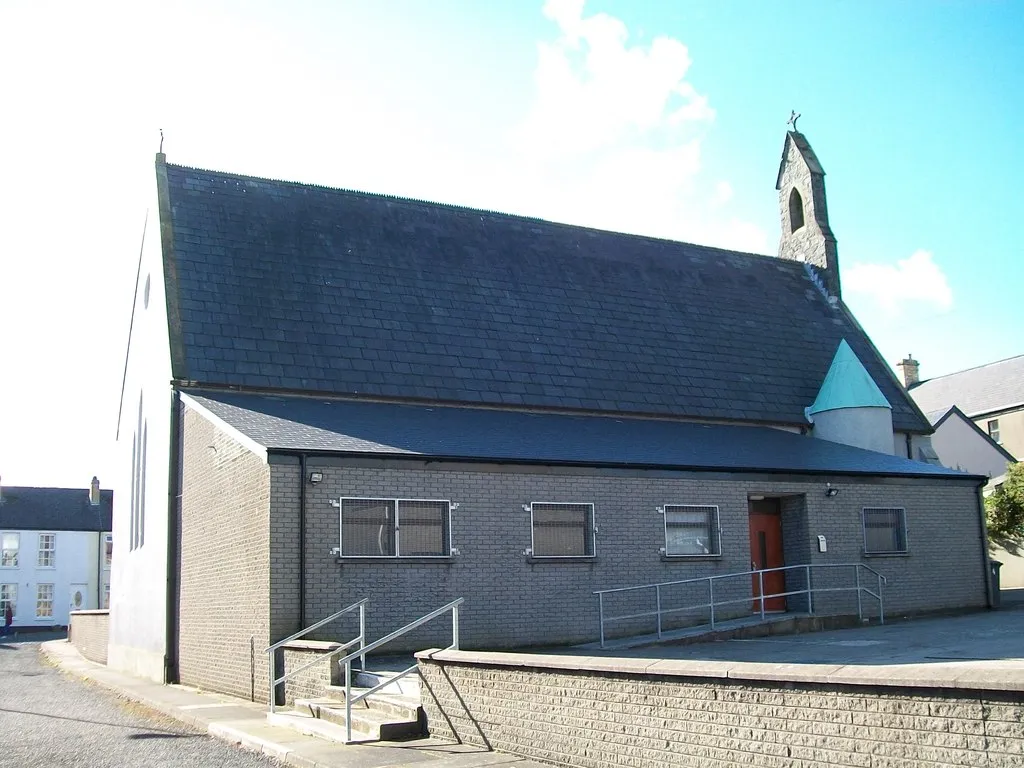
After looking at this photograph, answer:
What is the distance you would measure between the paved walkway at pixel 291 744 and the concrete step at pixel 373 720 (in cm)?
20

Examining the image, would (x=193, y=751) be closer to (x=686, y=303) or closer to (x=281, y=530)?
(x=281, y=530)

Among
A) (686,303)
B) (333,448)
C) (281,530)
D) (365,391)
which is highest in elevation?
(686,303)

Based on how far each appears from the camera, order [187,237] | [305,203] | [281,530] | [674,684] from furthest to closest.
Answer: [305,203], [187,237], [281,530], [674,684]

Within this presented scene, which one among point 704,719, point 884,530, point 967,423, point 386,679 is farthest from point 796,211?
point 704,719

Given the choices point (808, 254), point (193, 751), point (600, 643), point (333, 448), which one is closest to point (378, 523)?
point (333, 448)

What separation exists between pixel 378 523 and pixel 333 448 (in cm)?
142

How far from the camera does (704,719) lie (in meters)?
8.12

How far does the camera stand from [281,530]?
49.9ft

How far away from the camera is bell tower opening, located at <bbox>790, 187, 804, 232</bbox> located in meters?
31.9

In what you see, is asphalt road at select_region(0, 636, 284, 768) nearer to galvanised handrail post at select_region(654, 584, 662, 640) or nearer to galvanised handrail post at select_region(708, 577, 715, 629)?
galvanised handrail post at select_region(654, 584, 662, 640)

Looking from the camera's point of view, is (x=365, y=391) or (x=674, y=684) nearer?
(x=674, y=684)

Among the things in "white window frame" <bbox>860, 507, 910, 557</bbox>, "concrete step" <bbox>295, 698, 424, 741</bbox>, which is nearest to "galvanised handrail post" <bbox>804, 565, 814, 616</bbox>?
"white window frame" <bbox>860, 507, 910, 557</bbox>

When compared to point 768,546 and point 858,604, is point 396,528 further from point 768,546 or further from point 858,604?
point 858,604

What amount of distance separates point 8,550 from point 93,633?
37.7m
